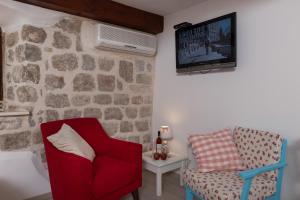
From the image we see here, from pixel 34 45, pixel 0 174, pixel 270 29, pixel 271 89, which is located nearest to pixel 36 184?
pixel 0 174

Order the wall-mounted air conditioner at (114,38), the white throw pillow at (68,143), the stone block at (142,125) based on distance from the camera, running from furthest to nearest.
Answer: the stone block at (142,125) < the wall-mounted air conditioner at (114,38) < the white throw pillow at (68,143)

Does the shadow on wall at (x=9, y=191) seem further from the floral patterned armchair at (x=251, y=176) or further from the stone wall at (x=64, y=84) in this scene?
the floral patterned armchair at (x=251, y=176)

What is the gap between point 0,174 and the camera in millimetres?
2123

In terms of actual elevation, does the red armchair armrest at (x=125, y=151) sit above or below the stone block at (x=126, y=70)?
below

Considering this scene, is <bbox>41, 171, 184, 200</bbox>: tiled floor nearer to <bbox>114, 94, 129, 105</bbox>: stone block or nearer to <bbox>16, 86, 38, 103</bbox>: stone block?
<bbox>114, 94, 129, 105</bbox>: stone block

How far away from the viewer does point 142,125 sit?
3312 millimetres

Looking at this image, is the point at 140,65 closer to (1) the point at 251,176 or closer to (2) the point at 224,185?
(2) the point at 224,185

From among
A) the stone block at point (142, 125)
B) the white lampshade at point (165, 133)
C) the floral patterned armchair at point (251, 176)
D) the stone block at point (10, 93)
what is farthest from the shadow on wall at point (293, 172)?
the stone block at point (10, 93)

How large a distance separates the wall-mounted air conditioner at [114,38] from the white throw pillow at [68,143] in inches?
44.8

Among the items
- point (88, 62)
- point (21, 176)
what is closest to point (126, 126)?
point (88, 62)

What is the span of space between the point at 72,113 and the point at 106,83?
0.57m

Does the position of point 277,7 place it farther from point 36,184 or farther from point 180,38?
point 36,184

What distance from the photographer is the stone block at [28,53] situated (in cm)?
229

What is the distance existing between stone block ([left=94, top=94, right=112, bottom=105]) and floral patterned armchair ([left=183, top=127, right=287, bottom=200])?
141 centimetres
